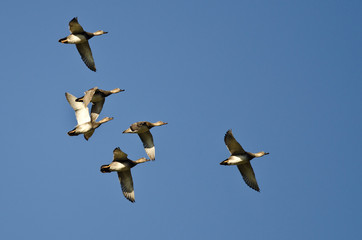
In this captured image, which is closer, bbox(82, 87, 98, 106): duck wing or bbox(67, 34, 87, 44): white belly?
bbox(82, 87, 98, 106): duck wing

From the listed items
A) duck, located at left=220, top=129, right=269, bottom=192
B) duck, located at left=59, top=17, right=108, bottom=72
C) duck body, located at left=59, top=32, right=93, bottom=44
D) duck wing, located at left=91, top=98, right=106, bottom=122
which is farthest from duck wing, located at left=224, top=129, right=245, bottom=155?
duck body, located at left=59, top=32, right=93, bottom=44

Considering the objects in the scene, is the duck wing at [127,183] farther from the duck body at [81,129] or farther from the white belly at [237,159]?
the white belly at [237,159]

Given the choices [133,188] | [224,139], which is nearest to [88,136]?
[133,188]

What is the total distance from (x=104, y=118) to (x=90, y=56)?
4068 mm

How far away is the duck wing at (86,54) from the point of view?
42438 mm

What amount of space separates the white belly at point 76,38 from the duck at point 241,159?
33.9 ft

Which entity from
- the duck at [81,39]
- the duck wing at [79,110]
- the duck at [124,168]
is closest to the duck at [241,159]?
the duck at [124,168]

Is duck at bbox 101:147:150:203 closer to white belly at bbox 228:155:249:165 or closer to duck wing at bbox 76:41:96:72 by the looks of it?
white belly at bbox 228:155:249:165

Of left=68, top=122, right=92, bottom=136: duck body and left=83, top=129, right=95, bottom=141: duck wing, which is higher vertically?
left=68, top=122, right=92, bottom=136: duck body

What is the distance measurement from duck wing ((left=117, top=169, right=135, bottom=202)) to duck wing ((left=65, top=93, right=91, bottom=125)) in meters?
3.63

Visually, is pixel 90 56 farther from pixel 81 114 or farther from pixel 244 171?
pixel 244 171

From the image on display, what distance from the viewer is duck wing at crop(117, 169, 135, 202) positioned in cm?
3934

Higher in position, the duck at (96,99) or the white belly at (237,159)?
the duck at (96,99)

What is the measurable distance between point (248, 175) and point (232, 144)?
276cm
